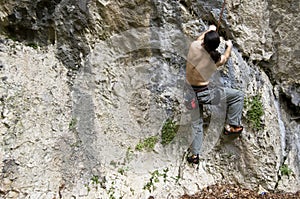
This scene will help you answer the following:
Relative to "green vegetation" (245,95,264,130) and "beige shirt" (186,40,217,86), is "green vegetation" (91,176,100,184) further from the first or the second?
"green vegetation" (245,95,264,130)

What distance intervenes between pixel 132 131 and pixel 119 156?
45 cm

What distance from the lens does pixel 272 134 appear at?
4914 mm

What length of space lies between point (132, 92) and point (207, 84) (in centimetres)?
125

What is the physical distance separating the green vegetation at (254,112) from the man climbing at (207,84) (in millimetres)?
223

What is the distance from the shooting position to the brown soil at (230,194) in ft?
15.1

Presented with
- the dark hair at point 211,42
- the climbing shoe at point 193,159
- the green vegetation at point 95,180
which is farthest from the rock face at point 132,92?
the dark hair at point 211,42

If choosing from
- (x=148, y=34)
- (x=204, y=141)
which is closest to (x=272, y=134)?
(x=204, y=141)

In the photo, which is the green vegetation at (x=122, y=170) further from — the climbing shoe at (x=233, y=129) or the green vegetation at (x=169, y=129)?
the climbing shoe at (x=233, y=129)

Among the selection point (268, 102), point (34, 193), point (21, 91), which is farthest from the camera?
point (268, 102)

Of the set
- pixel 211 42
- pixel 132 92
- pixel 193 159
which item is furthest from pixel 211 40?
pixel 193 159

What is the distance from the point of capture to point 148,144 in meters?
4.80

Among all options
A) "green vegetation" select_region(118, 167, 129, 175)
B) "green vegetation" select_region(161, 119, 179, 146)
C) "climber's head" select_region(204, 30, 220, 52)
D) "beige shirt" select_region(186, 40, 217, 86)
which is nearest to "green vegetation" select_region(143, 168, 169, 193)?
"green vegetation" select_region(118, 167, 129, 175)

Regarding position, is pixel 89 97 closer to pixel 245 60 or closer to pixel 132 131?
pixel 132 131

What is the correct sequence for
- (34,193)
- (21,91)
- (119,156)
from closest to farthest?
(34,193) → (21,91) → (119,156)
